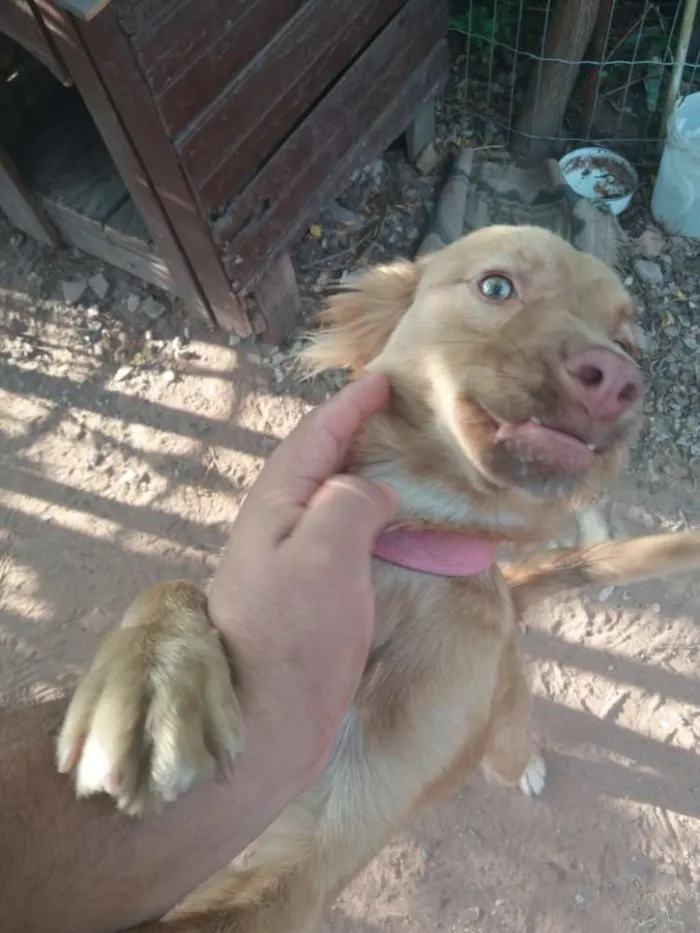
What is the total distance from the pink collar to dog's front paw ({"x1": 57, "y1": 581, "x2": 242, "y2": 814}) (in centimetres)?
61

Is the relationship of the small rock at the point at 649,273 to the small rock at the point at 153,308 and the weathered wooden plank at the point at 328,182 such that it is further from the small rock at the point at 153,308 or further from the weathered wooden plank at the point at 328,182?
the small rock at the point at 153,308

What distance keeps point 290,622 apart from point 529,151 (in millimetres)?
4148

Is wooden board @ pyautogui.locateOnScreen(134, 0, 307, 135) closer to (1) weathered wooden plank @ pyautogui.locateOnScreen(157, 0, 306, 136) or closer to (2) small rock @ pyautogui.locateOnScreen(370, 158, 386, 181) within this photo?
(1) weathered wooden plank @ pyautogui.locateOnScreen(157, 0, 306, 136)

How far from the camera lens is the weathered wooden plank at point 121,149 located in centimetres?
284

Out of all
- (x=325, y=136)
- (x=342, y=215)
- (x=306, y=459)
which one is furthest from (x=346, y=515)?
(x=342, y=215)

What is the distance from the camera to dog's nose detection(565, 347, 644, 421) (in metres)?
1.67

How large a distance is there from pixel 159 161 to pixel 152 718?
252 cm

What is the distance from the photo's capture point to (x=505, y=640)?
2.16m

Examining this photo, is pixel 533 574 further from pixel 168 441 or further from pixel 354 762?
pixel 168 441

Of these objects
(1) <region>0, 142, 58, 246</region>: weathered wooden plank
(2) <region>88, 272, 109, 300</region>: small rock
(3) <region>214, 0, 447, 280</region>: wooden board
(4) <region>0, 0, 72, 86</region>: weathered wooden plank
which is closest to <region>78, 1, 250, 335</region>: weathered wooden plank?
(3) <region>214, 0, 447, 280</region>: wooden board

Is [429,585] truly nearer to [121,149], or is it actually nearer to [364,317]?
[364,317]

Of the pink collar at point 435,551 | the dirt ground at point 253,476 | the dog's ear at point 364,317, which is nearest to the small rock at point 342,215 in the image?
the dirt ground at point 253,476

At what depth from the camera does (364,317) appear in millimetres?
2471

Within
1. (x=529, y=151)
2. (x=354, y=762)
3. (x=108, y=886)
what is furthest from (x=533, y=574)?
(x=529, y=151)
